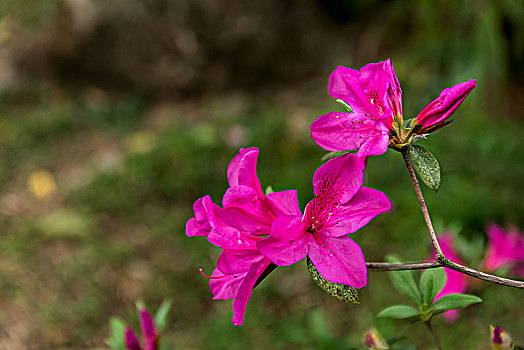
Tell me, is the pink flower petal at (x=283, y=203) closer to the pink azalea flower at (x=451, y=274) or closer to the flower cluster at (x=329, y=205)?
the flower cluster at (x=329, y=205)

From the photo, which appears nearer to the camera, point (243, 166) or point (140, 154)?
point (243, 166)

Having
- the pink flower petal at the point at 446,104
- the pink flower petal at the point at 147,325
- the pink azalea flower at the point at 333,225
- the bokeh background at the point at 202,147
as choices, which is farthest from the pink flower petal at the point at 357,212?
the bokeh background at the point at 202,147

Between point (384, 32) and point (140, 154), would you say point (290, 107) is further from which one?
point (140, 154)

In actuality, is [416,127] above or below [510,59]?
above

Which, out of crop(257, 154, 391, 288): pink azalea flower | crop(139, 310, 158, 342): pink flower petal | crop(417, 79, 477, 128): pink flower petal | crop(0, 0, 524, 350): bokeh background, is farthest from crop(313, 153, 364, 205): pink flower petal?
crop(0, 0, 524, 350): bokeh background

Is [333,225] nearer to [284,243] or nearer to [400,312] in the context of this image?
[284,243]

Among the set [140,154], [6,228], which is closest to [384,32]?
[140,154]
